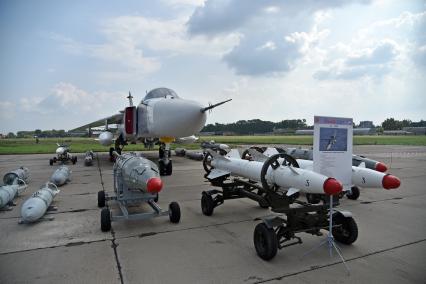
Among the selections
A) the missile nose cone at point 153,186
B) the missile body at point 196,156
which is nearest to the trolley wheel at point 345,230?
the missile nose cone at point 153,186

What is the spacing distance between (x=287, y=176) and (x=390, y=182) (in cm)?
171

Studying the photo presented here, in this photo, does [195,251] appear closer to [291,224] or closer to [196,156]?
[291,224]

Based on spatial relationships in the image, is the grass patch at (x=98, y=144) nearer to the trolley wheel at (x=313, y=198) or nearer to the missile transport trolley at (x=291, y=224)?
the trolley wheel at (x=313, y=198)

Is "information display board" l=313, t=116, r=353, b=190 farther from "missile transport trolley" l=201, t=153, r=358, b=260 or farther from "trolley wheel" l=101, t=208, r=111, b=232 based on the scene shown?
"trolley wheel" l=101, t=208, r=111, b=232

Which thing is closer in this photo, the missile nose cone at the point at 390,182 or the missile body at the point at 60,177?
the missile nose cone at the point at 390,182

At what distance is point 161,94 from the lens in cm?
1388

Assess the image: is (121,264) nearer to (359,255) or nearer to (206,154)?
(359,255)

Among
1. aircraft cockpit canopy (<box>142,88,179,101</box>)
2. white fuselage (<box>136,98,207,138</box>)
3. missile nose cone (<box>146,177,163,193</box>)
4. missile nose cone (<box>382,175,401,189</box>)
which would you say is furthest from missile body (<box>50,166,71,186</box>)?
missile nose cone (<box>382,175,401,189</box>)

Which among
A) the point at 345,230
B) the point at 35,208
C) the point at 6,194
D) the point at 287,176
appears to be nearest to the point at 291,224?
the point at 287,176

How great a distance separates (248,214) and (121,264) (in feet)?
12.2

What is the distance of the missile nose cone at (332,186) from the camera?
4.61m

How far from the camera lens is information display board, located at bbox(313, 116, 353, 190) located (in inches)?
192

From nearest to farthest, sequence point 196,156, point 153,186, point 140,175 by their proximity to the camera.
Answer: point 153,186 < point 140,175 < point 196,156

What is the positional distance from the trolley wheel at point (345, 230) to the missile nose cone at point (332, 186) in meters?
1.00
